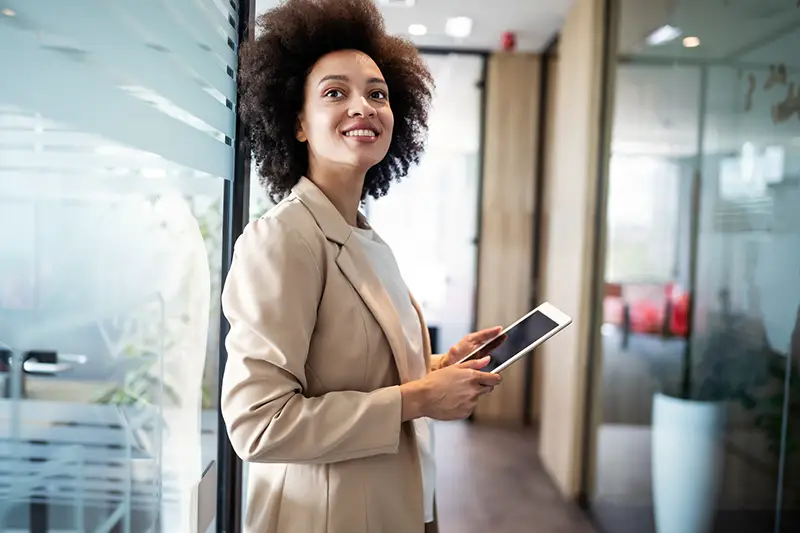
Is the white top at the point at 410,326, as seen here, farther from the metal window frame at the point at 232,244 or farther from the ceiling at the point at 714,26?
the ceiling at the point at 714,26

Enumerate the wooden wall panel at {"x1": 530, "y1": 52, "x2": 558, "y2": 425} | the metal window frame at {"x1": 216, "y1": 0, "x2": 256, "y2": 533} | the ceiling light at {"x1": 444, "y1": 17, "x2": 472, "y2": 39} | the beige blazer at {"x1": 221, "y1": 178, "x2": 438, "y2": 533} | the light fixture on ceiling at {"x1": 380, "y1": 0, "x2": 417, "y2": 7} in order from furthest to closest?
1. the wooden wall panel at {"x1": 530, "y1": 52, "x2": 558, "y2": 425}
2. the ceiling light at {"x1": 444, "y1": 17, "x2": 472, "y2": 39}
3. the light fixture on ceiling at {"x1": 380, "y1": 0, "x2": 417, "y2": 7}
4. the metal window frame at {"x1": 216, "y1": 0, "x2": 256, "y2": 533}
5. the beige blazer at {"x1": 221, "y1": 178, "x2": 438, "y2": 533}

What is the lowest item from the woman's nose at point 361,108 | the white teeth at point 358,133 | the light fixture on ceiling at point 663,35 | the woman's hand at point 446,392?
the woman's hand at point 446,392

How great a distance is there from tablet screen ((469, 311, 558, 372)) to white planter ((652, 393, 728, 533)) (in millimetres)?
1239

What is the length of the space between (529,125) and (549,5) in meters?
1.03

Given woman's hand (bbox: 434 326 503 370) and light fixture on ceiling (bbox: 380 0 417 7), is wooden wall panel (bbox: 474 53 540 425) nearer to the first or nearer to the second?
light fixture on ceiling (bbox: 380 0 417 7)

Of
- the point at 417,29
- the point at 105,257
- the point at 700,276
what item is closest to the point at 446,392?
the point at 105,257

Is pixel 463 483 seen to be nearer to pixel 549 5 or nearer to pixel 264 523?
pixel 264 523

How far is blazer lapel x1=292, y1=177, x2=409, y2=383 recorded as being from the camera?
0.95 m

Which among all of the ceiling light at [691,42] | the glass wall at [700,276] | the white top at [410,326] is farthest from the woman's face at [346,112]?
the ceiling light at [691,42]

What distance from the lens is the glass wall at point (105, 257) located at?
0.74m

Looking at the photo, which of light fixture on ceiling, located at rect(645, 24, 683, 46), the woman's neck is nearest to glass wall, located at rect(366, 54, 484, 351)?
light fixture on ceiling, located at rect(645, 24, 683, 46)

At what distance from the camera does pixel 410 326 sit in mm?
1078

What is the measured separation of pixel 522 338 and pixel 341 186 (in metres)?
0.45

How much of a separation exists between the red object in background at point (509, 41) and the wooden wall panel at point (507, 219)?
293mm
